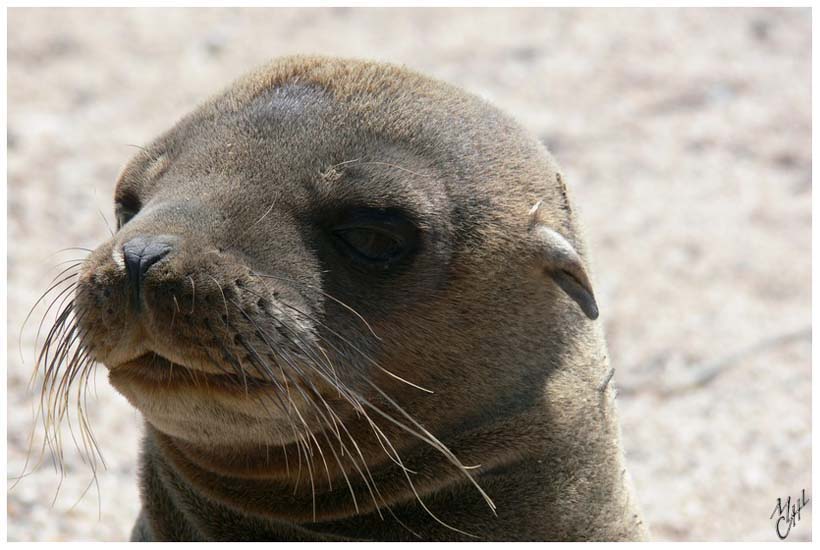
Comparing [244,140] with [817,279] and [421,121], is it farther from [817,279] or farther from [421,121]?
[817,279]

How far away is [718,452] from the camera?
645cm

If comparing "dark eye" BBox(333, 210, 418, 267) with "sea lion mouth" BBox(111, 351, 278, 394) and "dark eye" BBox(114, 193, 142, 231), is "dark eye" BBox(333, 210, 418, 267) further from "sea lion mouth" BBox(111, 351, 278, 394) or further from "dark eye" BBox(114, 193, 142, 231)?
"dark eye" BBox(114, 193, 142, 231)

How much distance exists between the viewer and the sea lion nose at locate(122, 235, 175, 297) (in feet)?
9.96

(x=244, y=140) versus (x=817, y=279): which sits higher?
(x=244, y=140)

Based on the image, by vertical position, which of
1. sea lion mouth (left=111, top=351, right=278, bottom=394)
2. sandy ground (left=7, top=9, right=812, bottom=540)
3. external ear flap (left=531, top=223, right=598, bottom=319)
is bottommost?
sandy ground (left=7, top=9, right=812, bottom=540)

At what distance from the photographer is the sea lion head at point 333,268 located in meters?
3.12

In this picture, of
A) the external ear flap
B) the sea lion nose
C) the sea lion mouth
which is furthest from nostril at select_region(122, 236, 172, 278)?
the external ear flap

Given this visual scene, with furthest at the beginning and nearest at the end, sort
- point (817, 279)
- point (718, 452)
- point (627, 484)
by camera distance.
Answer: point (718, 452), point (817, 279), point (627, 484)

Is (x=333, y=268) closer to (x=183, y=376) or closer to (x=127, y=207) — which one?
(x=183, y=376)

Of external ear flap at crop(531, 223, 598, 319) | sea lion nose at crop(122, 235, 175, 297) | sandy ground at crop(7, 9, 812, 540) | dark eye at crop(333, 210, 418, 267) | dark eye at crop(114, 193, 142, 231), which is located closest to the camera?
sea lion nose at crop(122, 235, 175, 297)

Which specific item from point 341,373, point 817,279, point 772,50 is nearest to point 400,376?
point 341,373

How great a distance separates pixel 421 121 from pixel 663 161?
6237 millimetres
